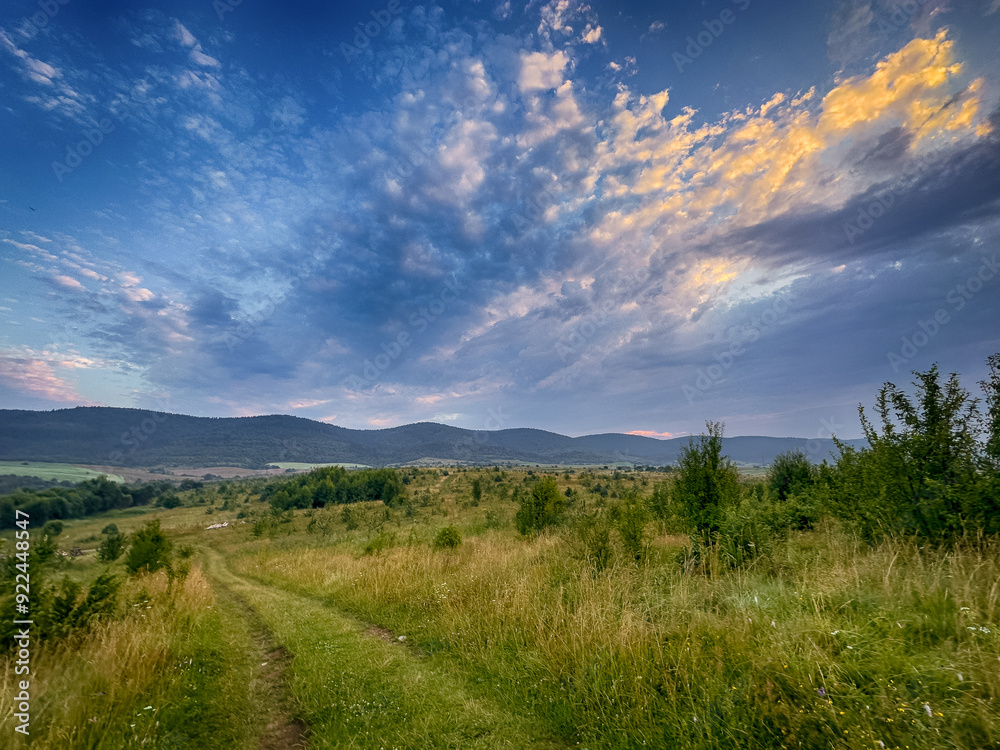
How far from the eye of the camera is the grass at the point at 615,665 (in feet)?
12.5

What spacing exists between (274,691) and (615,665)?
18.2 feet

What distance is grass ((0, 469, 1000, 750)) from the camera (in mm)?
3795

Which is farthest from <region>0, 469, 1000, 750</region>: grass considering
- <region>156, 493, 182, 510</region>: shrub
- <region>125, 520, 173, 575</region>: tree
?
<region>156, 493, 182, 510</region>: shrub

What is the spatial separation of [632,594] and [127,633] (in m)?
8.80

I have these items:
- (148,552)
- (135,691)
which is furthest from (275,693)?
(148,552)

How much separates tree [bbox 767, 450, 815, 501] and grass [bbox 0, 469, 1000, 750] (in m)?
15.7

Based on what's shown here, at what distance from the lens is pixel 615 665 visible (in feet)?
17.6

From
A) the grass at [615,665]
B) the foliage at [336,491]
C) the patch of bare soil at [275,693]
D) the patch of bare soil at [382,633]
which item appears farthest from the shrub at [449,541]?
the foliage at [336,491]

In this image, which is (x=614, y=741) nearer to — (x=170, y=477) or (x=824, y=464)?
(x=824, y=464)

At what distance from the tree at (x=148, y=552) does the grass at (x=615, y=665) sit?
6879 millimetres

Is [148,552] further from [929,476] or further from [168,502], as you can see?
[168,502]

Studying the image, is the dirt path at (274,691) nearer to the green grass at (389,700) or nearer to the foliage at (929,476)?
the green grass at (389,700)

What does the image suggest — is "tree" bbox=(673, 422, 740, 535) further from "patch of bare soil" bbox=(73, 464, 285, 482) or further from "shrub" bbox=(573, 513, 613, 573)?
"patch of bare soil" bbox=(73, 464, 285, 482)

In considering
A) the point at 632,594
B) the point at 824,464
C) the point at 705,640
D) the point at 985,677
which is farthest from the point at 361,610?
the point at 824,464
